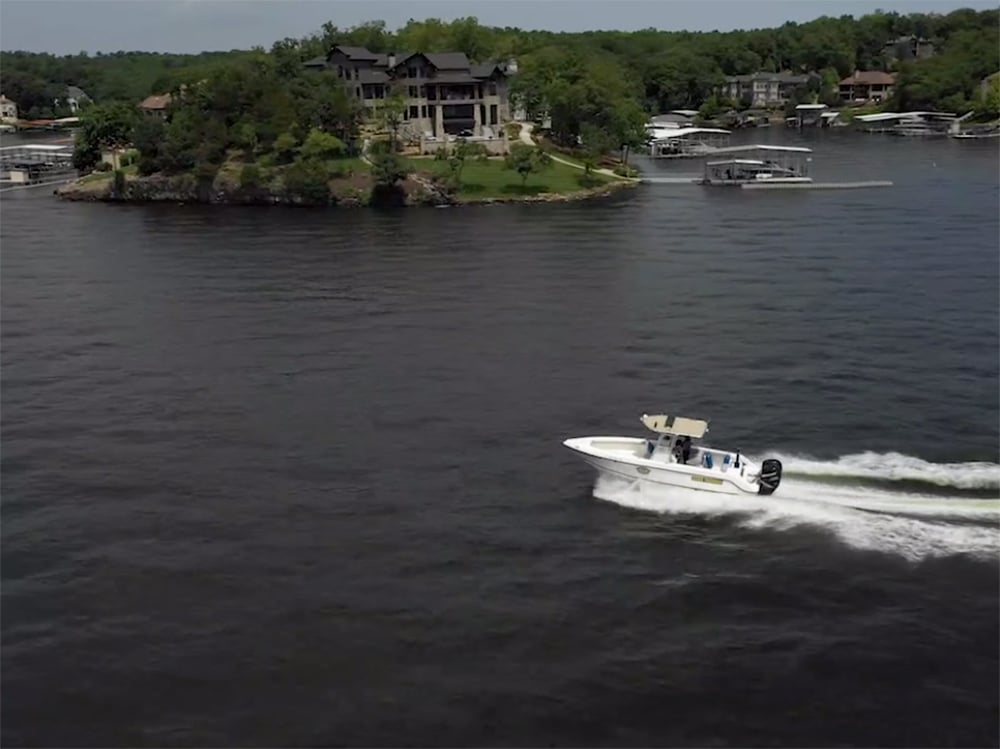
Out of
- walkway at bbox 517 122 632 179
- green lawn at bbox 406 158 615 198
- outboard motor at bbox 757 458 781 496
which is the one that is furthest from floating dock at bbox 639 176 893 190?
outboard motor at bbox 757 458 781 496

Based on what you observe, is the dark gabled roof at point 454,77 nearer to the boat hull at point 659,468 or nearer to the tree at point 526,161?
the tree at point 526,161

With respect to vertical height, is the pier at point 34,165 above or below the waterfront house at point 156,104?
below

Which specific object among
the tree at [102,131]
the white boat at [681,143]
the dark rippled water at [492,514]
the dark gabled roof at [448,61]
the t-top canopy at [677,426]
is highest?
the dark gabled roof at [448,61]

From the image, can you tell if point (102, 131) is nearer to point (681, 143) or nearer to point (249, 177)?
point (249, 177)

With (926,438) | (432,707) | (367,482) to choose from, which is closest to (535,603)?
(432,707)

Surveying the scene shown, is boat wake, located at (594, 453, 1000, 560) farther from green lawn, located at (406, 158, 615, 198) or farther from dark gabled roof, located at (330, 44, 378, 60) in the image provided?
dark gabled roof, located at (330, 44, 378, 60)

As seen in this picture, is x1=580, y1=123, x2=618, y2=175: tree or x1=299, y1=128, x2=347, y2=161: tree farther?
x1=580, y1=123, x2=618, y2=175: tree

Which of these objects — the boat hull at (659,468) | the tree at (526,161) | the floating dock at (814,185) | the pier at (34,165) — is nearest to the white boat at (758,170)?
the floating dock at (814,185)
